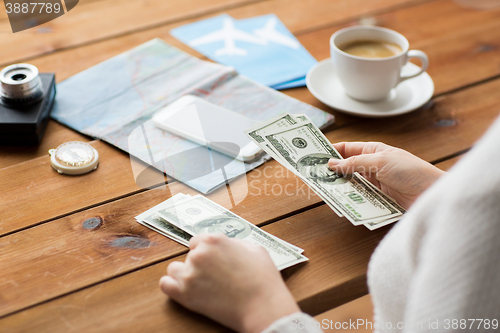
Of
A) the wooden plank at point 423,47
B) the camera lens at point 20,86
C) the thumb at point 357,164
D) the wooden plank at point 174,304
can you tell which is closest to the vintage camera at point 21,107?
the camera lens at point 20,86

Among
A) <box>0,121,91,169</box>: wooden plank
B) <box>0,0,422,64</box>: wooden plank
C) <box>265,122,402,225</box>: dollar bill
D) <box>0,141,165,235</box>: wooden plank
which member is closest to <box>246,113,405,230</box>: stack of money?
<box>265,122,402,225</box>: dollar bill

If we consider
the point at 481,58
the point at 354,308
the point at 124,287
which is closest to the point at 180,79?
the point at 124,287

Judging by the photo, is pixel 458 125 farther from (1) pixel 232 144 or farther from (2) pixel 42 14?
(2) pixel 42 14

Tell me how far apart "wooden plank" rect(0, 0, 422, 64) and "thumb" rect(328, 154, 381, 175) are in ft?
2.09

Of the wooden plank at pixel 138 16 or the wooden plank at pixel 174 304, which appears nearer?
the wooden plank at pixel 174 304

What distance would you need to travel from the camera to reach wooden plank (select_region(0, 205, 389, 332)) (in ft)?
1.92

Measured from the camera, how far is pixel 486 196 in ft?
1.34

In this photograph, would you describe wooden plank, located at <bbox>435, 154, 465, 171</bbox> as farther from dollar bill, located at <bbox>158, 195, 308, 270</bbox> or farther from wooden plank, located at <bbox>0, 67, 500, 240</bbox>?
dollar bill, located at <bbox>158, 195, 308, 270</bbox>

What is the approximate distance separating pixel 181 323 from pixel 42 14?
107cm

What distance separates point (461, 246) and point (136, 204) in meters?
0.51

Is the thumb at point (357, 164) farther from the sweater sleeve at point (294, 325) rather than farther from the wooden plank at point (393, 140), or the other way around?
the sweater sleeve at point (294, 325)

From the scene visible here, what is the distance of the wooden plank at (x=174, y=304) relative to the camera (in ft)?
1.92

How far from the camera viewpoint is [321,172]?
2.60 ft

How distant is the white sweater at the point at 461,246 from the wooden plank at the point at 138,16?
0.94 meters
